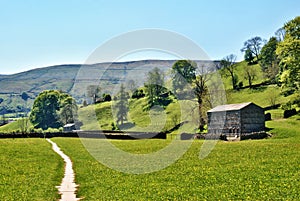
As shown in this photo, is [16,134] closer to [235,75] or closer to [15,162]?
[15,162]

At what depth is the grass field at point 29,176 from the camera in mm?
26109

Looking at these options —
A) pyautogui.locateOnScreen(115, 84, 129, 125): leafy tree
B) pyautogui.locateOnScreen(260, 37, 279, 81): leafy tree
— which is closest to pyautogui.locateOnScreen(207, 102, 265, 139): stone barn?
pyautogui.locateOnScreen(115, 84, 129, 125): leafy tree

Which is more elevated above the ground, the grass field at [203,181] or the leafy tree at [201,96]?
the leafy tree at [201,96]

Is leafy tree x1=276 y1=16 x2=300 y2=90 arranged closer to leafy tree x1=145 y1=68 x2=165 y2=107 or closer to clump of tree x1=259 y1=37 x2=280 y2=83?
leafy tree x1=145 y1=68 x2=165 y2=107

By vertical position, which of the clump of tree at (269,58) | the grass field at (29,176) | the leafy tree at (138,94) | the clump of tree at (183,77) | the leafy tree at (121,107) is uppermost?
the clump of tree at (269,58)

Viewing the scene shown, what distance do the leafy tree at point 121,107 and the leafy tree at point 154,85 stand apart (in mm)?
10237

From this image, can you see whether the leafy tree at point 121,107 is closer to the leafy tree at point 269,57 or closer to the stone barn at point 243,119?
the leafy tree at point 269,57

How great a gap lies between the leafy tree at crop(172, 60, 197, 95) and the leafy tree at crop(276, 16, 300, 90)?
54927 millimetres

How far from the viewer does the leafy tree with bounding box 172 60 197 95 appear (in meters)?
145

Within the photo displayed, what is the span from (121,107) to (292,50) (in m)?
94.9

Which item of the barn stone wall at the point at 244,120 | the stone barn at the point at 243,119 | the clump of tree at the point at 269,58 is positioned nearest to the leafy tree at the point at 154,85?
the clump of tree at the point at 269,58

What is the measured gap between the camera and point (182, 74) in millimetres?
153750

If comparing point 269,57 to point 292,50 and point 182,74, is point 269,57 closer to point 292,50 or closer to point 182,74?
point 182,74

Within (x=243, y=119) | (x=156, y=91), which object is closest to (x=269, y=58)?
(x=156, y=91)
